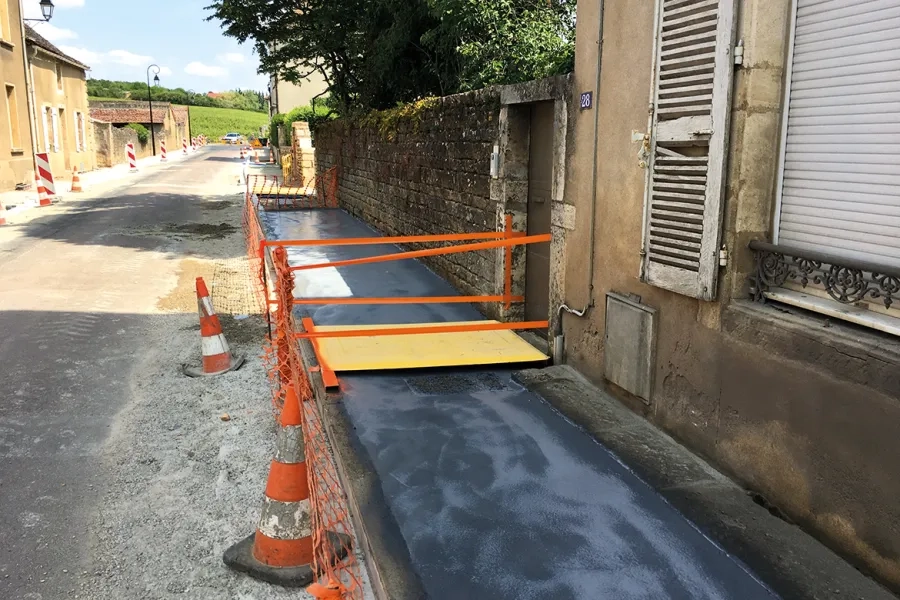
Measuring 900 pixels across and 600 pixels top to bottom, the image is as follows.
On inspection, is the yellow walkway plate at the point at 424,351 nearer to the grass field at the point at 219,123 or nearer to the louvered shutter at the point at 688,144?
the louvered shutter at the point at 688,144

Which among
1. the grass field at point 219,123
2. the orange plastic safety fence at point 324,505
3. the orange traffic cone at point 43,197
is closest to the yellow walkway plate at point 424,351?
the orange plastic safety fence at point 324,505

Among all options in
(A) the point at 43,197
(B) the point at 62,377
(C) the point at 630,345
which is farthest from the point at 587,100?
(A) the point at 43,197

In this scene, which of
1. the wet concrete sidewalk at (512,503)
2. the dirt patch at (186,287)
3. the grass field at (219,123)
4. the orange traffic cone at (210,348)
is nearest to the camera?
the wet concrete sidewalk at (512,503)

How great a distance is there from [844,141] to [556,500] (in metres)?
2.22

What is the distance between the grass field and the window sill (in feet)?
294

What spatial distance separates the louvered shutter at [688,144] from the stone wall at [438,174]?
2913mm

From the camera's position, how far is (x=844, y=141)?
129 inches

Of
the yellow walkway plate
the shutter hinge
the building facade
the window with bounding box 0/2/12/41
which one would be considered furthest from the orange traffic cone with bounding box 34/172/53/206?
the shutter hinge

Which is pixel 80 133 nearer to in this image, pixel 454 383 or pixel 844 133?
pixel 454 383

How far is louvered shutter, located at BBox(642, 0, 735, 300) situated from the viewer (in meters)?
3.76

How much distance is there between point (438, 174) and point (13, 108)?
20.4 metres

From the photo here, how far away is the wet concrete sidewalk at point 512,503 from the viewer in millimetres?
3084

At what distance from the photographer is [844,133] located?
3273 millimetres

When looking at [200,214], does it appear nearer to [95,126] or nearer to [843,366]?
[843,366]
